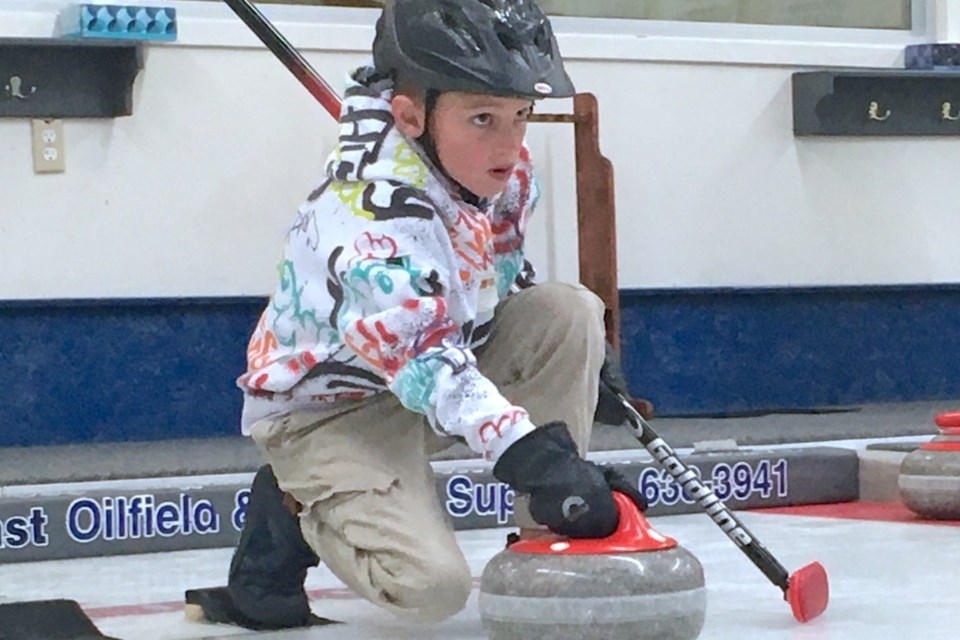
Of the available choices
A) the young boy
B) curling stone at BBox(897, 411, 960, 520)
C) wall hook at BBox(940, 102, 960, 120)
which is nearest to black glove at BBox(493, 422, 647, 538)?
the young boy

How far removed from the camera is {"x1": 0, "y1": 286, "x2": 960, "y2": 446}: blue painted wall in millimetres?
3973

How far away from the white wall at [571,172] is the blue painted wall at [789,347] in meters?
0.06

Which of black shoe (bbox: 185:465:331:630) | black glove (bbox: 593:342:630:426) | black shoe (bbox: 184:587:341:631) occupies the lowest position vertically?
black shoe (bbox: 184:587:341:631)

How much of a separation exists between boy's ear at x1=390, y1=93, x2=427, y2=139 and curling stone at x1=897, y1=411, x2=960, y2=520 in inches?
53.7

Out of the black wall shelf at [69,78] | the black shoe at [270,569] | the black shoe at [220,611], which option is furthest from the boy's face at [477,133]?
the black wall shelf at [69,78]

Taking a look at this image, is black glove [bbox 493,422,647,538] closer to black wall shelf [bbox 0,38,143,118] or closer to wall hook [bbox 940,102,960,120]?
black wall shelf [bbox 0,38,143,118]

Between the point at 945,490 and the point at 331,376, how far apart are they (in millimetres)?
1378

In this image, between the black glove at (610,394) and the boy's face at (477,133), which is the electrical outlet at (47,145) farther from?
the boy's face at (477,133)

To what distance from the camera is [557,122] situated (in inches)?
166

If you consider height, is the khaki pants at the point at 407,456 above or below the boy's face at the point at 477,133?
below

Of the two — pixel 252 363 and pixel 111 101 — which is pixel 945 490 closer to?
pixel 252 363

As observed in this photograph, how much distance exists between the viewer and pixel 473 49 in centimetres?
180

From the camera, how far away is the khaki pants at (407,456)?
190cm

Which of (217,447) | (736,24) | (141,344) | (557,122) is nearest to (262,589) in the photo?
(217,447)
